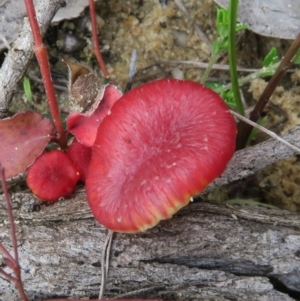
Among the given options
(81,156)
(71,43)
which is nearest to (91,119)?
(81,156)

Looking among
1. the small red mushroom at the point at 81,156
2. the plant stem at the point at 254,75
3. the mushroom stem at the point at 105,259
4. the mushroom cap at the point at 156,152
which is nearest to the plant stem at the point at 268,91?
the plant stem at the point at 254,75

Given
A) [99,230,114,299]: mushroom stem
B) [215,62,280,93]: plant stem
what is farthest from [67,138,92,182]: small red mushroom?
[215,62,280,93]: plant stem

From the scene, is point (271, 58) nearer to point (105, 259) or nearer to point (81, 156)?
point (81, 156)

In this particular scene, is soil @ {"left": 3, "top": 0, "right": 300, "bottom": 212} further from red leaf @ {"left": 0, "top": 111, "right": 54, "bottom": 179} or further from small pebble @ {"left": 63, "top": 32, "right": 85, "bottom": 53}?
red leaf @ {"left": 0, "top": 111, "right": 54, "bottom": 179}

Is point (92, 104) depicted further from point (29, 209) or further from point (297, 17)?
point (297, 17)

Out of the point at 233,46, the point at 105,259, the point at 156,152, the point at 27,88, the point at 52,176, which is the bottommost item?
the point at 105,259

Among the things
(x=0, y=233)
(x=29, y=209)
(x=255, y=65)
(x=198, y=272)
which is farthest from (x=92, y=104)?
(x=255, y=65)
